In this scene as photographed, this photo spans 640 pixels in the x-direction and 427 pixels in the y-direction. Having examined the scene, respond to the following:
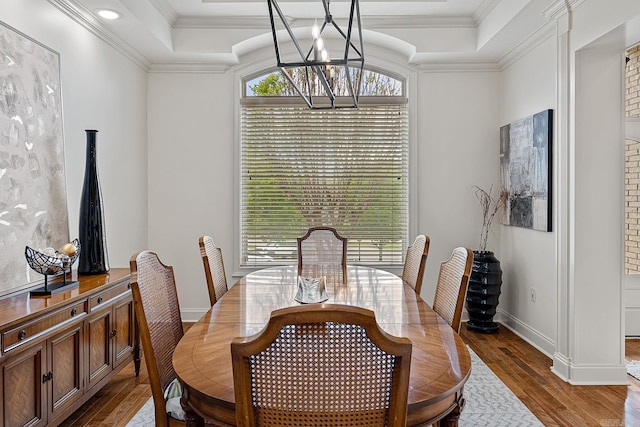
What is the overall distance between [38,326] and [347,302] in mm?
1422

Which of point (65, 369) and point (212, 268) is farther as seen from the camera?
point (212, 268)

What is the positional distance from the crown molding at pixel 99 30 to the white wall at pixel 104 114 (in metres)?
0.04

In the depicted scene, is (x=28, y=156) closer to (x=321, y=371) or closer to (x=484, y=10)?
(x=321, y=371)

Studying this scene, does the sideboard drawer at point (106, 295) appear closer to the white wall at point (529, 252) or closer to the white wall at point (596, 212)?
the white wall at point (596, 212)

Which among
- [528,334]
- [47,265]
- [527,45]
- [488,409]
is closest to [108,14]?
[47,265]

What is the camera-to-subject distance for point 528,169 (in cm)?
392

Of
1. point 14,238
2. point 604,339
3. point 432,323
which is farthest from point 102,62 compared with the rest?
point 604,339

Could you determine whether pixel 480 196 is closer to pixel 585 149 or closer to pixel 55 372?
pixel 585 149

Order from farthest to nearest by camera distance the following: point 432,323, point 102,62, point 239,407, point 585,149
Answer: point 102,62 < point 585,149 < point 432,323 < point 239,407

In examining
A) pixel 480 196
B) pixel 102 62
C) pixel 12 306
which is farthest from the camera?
pixel 480 196

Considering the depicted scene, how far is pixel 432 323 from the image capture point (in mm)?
1922

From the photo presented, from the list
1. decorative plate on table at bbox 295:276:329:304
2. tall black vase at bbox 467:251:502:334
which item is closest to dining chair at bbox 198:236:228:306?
decorative plate on table at bbox 295:276:329:304

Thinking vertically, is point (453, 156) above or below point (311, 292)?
above

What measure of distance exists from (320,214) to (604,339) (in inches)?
103
